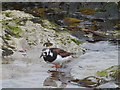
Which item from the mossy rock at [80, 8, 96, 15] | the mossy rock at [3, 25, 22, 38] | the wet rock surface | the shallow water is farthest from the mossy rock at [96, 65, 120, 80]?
the mossy rock at [80, 8, 96, 15]

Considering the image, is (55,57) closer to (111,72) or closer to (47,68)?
(47,68)

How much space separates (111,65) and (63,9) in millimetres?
3000

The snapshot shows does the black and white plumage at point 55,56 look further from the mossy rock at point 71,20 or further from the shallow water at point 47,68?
the mossy rock at point 71,20

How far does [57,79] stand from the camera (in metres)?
6.00

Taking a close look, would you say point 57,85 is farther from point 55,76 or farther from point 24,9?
point 24,9

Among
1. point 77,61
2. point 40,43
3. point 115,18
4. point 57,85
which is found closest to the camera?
point 57,85

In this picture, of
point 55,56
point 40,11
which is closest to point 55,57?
point 55,56

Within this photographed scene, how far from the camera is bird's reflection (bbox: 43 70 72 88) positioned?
5793mm

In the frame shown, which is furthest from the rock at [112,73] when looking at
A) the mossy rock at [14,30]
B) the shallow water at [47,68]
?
the mossy rock at [14,30]

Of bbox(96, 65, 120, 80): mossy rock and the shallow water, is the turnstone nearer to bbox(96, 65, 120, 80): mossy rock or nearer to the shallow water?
the shallow water

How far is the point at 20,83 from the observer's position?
5.75 meters

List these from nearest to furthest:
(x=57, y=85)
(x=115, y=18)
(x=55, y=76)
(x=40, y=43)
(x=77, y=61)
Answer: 1. (x=57, y=85)
2. (x=55, y=76)
3. (x=77, y=61)
4. (x=40, y=43)
5. (x=115, y=18)

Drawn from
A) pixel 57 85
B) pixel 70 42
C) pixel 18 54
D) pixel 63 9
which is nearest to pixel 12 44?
pixel 18 54

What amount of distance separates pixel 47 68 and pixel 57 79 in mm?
518
